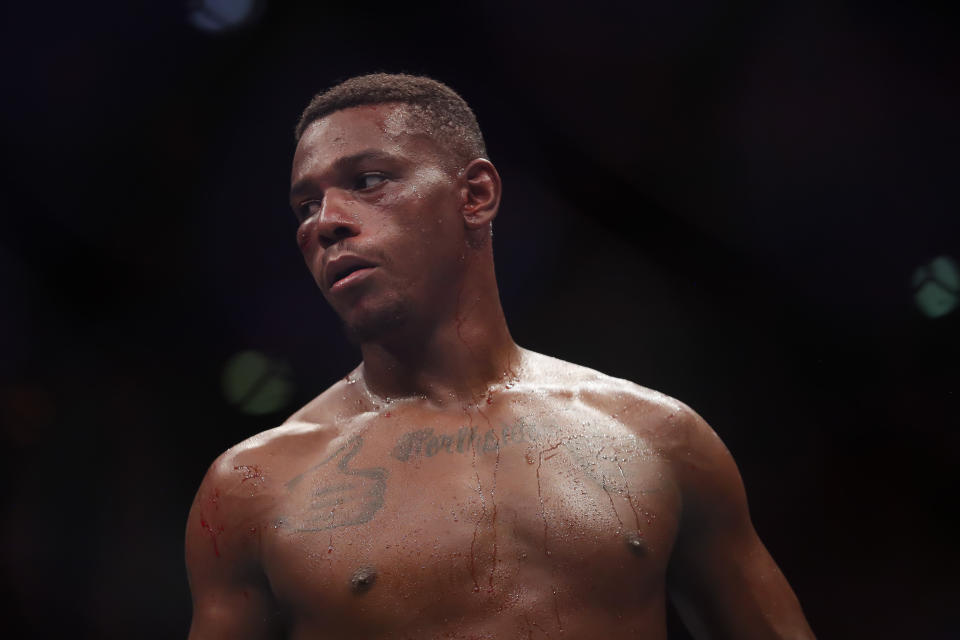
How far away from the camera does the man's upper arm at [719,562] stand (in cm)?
160

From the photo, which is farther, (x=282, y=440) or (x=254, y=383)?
(x=254, y=383)

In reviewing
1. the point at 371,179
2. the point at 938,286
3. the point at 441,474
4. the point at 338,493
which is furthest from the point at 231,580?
the point at 938,286

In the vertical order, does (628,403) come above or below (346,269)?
below

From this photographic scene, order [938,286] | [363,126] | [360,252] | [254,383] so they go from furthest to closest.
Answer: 1. [254,383]
2. [938,286]
3. [363,126]
4. [360,252]

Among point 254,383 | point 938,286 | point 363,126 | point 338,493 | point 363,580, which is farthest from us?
point 254,383

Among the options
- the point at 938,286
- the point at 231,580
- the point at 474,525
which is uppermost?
the point at 938,286

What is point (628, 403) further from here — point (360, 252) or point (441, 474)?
point (360, 252)

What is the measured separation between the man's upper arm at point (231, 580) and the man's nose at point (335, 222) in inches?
19.2

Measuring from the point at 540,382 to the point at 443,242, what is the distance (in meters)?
0.34

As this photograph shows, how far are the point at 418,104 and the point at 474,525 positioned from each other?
88cm

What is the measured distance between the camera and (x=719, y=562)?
64.1 inches

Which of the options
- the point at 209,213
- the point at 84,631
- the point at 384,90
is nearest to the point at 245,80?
the point at 209,213

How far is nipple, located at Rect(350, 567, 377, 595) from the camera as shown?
1410 millimetres

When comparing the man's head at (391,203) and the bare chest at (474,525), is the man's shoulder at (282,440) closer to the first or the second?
the bare chest at (474,525)
